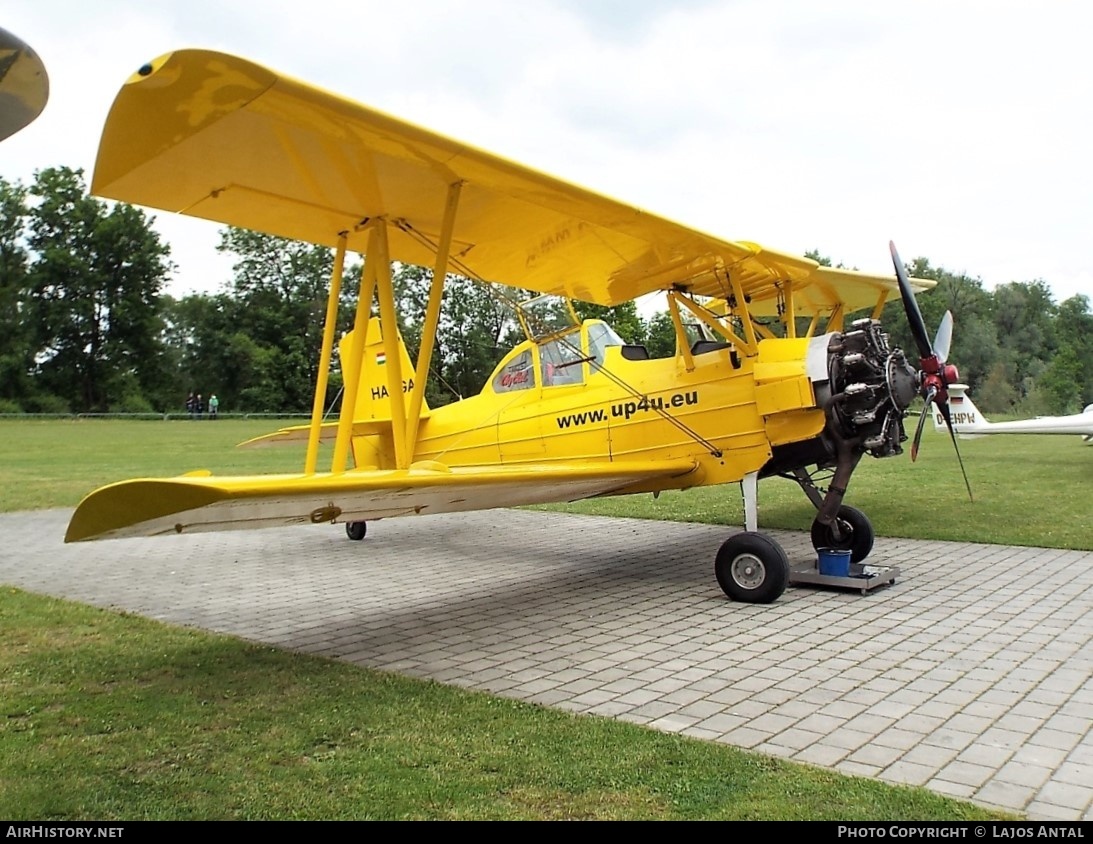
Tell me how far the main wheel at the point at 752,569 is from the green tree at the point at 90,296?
57.7 meters

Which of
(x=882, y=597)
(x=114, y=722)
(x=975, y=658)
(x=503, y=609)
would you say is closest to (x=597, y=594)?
(x=503, y=609)

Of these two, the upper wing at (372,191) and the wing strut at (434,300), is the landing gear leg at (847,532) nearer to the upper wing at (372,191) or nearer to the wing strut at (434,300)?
the upper wing at (372,191)

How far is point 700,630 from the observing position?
5898 millimetres

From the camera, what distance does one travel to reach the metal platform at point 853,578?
696 centimetres

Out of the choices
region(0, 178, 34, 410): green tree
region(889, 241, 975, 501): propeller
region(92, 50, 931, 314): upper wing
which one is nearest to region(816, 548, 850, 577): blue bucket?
region(889, 241, 975, 501): propeller

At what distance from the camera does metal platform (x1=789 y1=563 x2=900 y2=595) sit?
6.96 m

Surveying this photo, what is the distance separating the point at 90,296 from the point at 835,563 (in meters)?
61.9

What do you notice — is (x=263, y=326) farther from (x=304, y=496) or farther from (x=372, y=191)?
(x=304, y=496)

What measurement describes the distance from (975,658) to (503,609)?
3479 millimetres

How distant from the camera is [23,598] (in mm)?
7156

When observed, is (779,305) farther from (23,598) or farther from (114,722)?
(23,598)

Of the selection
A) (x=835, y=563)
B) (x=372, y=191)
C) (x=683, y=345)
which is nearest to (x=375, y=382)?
(x=683, y=345)

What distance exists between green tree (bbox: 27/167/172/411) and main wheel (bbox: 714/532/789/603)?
189 ft
